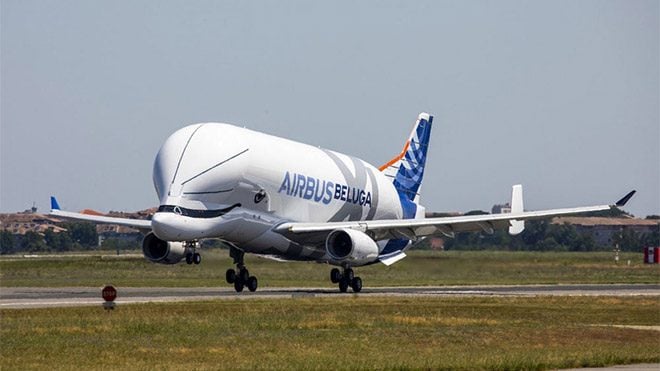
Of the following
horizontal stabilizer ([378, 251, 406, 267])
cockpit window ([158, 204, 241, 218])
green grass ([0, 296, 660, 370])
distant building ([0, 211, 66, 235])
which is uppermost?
distant building ([0, 211, 66, 235])

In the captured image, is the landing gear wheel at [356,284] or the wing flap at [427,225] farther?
the landing gear wheel at [356,284]

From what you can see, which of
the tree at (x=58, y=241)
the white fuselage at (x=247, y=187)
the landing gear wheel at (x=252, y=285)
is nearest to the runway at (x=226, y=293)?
the landing gear wheel at (x=252, y=285)

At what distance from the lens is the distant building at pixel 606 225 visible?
11014cm

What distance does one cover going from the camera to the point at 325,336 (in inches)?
1248

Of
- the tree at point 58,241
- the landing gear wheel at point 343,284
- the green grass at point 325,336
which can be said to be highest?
the tree at point 58,241

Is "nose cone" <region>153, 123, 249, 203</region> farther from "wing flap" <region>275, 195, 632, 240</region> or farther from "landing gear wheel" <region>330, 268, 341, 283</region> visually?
"landing gear wheel" <region>330, 268, 341, 283</region>

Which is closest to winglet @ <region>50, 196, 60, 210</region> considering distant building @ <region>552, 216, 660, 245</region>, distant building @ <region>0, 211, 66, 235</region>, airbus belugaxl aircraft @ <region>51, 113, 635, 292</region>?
airbus belugaxl aircraft @ <region>51, 113, 635, 292</region>

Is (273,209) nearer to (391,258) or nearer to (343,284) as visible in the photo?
(343,284)

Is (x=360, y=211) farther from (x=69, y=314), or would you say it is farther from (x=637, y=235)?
(x=637, y=235)

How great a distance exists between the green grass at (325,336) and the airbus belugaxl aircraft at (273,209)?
654 cm

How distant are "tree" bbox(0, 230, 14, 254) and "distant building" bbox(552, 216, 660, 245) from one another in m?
45.6

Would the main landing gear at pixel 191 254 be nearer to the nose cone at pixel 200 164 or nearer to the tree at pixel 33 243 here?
the nose cone at pixel 200 164

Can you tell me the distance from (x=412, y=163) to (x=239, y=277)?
15.9 metres

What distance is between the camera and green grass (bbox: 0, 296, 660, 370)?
26.6 m
